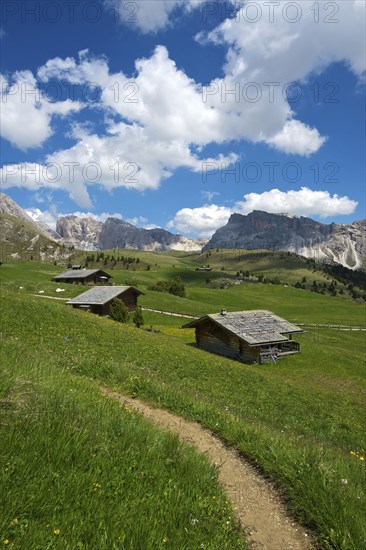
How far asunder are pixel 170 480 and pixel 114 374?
8.39 m

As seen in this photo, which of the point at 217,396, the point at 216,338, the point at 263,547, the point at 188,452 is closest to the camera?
the point at 263,547

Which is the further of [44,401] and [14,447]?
[44,401]

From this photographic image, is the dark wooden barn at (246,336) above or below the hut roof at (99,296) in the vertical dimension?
below

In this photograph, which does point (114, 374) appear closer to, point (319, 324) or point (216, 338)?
point (216, 338)

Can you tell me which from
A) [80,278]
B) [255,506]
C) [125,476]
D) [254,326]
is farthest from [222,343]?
[80,278]

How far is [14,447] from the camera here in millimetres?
4719

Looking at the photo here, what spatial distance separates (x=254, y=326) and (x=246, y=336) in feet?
12.7

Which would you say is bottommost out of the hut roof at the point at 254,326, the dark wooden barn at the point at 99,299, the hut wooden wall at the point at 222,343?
the hut wooden wall at the point at 222,343

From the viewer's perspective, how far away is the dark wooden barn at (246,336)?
48.3 meters

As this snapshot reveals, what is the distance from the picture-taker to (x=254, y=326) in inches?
2026

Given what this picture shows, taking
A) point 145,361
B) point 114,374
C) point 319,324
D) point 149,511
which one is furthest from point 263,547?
point 319,324

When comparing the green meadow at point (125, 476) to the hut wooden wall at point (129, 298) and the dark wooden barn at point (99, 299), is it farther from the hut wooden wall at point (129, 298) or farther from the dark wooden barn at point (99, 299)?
the hut wooden wall at point (129, 298)

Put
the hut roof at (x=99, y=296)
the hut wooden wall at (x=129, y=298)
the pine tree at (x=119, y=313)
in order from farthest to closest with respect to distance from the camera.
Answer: the hut wooden wall at (x=129, y=298)
the hut roof at (x=99, y=296)
the pine tree at (x=119, y=313)

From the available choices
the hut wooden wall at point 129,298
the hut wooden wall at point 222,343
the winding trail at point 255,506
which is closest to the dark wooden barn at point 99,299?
the hut wooden wall at point 129,298
